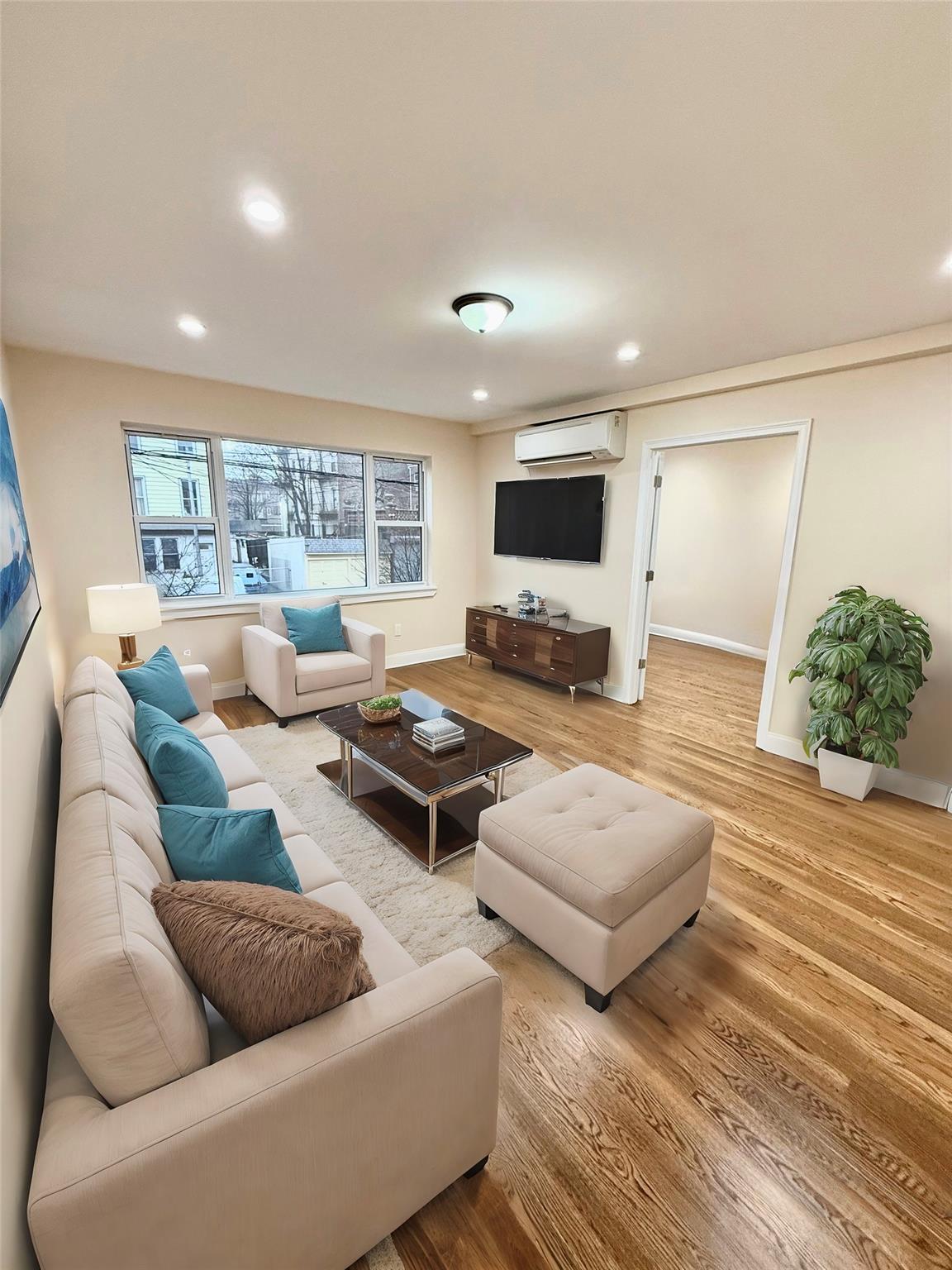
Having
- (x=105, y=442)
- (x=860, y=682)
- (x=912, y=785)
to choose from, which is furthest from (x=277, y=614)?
(x=912, y=785)

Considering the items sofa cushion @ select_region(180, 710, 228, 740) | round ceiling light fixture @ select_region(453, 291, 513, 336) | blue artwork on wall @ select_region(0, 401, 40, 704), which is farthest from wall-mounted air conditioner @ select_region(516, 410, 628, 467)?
blue artwork on wall @ select_region(0, 401, 40, 704)

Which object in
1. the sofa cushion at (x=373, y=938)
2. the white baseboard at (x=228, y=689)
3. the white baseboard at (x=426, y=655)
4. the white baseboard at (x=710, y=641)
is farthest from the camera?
the white baseboard at (x=710, y=641)

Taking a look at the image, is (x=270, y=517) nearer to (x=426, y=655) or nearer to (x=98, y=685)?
(x=426, y=655)

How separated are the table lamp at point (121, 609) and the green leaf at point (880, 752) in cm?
412

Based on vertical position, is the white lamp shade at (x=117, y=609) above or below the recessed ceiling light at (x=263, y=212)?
below

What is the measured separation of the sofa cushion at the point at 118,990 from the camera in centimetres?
77

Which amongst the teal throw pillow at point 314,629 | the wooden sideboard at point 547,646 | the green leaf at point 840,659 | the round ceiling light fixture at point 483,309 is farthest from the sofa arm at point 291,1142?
the wooden sideboard at point 547,646

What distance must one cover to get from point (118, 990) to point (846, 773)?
3435 mm

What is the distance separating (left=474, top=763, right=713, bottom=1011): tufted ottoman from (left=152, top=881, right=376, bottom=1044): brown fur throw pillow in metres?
0.85

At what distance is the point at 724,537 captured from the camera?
6242 mm

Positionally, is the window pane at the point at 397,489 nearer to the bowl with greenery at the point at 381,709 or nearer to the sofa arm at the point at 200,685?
the sofa arm at the point at 200,685

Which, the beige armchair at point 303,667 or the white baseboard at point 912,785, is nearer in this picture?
the white baseboard at point 912,785

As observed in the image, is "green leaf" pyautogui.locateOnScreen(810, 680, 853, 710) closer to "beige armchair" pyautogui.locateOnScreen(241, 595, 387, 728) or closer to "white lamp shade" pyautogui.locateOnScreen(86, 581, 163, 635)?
"beige armchair" pyautogui.locateOnScreen(241, 595, 387, 728)

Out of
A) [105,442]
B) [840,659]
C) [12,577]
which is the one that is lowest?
[840,659]
